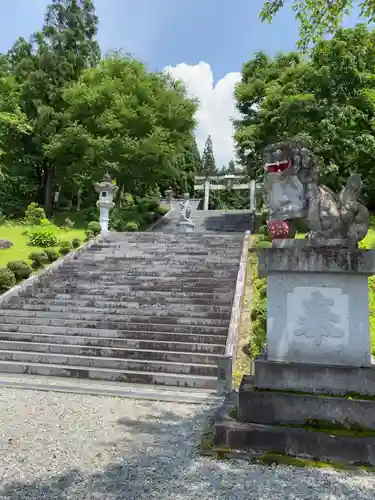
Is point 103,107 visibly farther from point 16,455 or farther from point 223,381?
point 16,455

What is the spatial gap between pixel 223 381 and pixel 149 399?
1.27m

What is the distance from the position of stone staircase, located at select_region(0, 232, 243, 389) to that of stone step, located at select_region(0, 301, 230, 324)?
2 centimetres

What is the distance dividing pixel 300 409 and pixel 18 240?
1706 cm

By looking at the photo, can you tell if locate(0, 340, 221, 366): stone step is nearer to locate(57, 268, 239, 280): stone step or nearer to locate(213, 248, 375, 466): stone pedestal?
locate(213, 248, 375, 466): stone pedestal

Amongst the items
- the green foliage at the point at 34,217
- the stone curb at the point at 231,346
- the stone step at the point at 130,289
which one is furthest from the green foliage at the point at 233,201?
the stone curb at the point at 231,346

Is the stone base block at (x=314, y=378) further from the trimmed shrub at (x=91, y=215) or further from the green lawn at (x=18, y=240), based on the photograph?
the trimmed shrub at (x=91, y=215)

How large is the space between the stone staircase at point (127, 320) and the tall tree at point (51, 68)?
51.9ft

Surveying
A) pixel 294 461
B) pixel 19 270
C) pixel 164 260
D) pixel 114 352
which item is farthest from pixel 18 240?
pixel 294 461

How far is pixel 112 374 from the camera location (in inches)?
296

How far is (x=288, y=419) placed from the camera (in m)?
4.18

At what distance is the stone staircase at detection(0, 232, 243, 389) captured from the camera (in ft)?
25.3

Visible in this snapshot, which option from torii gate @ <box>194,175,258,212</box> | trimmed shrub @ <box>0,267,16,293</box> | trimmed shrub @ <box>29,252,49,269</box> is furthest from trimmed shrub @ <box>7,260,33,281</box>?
torii gate @ <box>194,175,258,212</box>

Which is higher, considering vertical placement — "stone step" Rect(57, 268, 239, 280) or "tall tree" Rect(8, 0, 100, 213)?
"tall tree" Rect(8, 0, 100, 213)

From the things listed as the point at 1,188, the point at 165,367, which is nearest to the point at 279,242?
the point at 165,367
